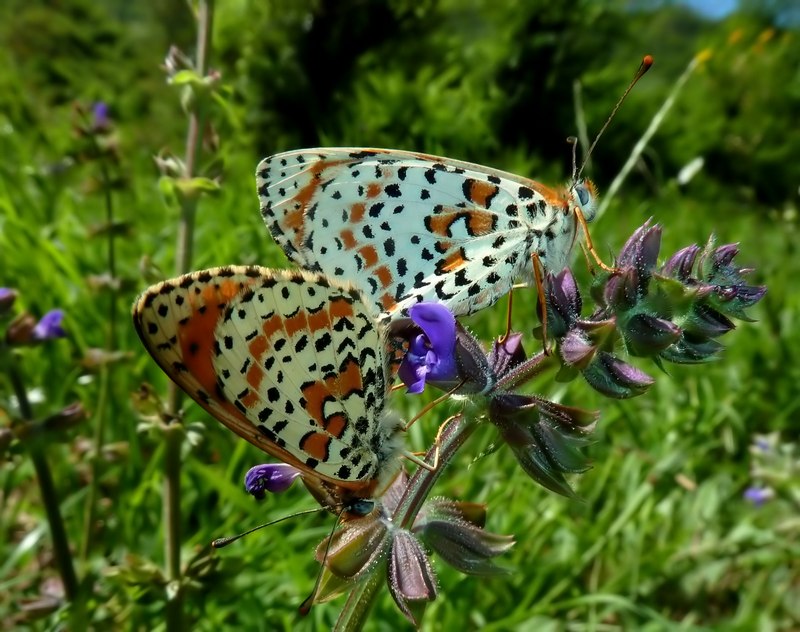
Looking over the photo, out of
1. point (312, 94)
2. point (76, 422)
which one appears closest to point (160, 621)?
point (76, 422)

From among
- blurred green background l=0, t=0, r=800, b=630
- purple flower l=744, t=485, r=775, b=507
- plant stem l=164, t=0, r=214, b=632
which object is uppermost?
plant stem l=164, t=0, r=214, b=632

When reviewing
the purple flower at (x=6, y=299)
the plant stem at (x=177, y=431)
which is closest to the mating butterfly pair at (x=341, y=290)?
the plant stem at (x=177, y=431)

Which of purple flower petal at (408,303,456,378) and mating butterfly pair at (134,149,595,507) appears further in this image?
purple flower petal at (408,303,456,378)

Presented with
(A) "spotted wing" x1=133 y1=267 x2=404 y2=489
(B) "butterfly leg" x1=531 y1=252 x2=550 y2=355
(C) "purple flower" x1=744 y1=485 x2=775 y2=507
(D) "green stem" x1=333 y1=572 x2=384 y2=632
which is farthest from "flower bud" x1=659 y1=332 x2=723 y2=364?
(C) "purple flower" x1=744 y1=485 x2=775 y2=507

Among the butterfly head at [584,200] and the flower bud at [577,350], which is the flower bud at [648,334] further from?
the butterfly head at [584,200]

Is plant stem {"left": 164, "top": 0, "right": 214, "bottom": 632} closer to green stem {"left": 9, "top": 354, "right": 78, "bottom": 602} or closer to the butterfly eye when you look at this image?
green stem {"left": 9, "top": 354, "right": 78, "bottom": 602}

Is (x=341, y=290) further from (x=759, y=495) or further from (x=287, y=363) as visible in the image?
(x=759, y=495)
